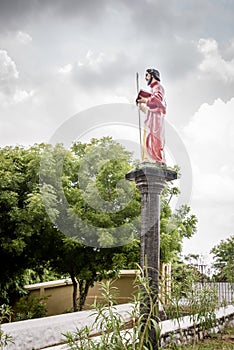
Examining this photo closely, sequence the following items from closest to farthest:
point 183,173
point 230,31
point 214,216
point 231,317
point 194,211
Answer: point 183,173 → point 231,317 → point 214,216 → point 230,31 → point 194,211

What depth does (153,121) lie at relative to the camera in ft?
16.0

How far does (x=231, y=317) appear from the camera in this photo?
734 centimetres

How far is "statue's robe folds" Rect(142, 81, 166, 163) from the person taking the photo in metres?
4.79

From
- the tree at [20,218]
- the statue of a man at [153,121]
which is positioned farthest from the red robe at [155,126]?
the tree at [20,218]

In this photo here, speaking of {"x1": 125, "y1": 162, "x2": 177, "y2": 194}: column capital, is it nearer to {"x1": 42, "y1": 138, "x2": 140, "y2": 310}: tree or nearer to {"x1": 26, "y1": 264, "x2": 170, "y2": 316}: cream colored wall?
{"x1": 42, "y1": 138, "x2": 140, "y2": 310}: tree

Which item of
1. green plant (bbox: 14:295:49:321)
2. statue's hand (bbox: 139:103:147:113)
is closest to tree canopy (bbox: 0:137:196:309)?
green plant (bbox: 14:295:49:321)

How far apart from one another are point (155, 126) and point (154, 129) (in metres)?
0.04

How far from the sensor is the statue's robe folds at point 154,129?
15.7ft

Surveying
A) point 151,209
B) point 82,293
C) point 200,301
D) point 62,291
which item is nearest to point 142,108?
point 151,209

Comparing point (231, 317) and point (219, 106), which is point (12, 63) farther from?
point (231, 317)

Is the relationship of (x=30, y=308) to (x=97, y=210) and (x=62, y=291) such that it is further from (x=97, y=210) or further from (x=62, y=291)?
(x=97, y=210)

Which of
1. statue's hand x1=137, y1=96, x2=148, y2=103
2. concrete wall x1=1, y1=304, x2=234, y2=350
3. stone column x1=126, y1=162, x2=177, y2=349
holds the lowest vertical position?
concrete wall x1=1, y1=304, x2=234, y2=350

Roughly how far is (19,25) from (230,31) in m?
4.28

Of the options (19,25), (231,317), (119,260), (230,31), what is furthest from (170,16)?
(231,317)
